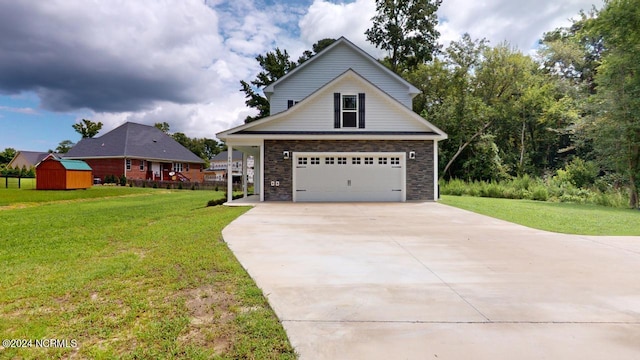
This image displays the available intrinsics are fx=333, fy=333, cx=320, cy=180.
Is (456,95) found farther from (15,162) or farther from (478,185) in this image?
(15,162)

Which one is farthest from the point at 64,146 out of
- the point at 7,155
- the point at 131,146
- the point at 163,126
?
the point at 131,146

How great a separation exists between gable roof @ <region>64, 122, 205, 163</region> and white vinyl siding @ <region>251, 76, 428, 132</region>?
22970 mm

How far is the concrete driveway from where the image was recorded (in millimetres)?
2732

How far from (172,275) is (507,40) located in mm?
31222

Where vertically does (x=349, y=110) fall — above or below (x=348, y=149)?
above

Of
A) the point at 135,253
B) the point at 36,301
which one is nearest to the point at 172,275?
the point at 36,301

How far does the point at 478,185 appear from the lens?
22.1 m

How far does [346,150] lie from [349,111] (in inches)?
68.4

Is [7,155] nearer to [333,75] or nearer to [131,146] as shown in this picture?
[131,146]

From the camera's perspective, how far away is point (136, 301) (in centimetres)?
348

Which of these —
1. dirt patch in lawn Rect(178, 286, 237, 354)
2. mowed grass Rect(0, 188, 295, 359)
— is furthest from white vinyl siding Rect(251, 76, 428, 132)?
dirt patch in lawn Rect(178, 286, 237, 354)

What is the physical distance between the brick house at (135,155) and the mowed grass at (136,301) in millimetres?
27386

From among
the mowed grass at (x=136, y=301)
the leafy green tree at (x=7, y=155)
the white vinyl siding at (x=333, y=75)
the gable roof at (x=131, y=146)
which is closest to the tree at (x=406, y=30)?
the white vinyl siding at (x=333, y=75)

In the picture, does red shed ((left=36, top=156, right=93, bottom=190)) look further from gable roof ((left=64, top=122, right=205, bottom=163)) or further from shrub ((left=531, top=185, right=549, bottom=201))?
shrub ((left=531, top=185, right=549, bottom=201))
